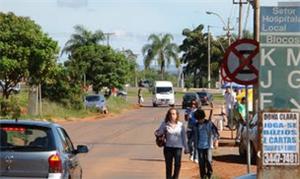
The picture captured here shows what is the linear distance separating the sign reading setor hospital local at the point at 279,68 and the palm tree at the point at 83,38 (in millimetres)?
67772

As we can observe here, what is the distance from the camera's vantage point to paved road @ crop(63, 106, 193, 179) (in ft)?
60.1

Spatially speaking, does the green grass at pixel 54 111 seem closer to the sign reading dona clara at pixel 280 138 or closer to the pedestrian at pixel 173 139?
the pedestrian at pixel 173 139

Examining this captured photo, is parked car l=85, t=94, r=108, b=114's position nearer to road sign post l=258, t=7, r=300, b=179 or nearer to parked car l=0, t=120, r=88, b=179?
parked car l=0, t=120, r=88, b=179

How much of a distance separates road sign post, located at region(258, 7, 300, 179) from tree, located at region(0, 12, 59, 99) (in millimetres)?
28554

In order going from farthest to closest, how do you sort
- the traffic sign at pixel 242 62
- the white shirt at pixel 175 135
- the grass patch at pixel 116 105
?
the grass patch at pixel 116 105, the white shirt at pixel 175 135, the traffic sign at pixel 242 62

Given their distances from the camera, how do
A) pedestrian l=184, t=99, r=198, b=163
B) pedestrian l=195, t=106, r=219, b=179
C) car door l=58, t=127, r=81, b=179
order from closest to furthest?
car door l=58, t=127, r=81, b=179 → pedestrian l=195, t=106, r=219, b=179 → pedestrian l=184, t=99, r=198, b=163

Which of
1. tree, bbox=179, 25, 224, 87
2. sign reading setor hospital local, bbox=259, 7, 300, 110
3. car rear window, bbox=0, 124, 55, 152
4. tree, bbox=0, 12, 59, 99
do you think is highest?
tree, bbox=179, 25, 224, 87

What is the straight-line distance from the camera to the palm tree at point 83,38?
78000 mm

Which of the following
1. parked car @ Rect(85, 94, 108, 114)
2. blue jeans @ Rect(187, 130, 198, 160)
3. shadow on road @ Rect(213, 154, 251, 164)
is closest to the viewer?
blue jeans @ Rect(187, 130, 198, 160)

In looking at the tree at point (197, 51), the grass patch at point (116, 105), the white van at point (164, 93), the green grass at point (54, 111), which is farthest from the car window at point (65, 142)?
the tree at point (197, 51)

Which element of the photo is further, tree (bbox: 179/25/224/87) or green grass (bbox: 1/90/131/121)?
tree (bbox: 179/25/224/87)

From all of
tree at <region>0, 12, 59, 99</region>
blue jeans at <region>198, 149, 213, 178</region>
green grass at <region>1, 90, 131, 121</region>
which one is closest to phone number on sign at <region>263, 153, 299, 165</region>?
blue jeans at <region>198, 149, 213, 178</region>

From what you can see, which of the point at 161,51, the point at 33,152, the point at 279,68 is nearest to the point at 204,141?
the point at 33,152

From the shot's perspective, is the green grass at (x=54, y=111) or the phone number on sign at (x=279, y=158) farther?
the green grass at (x=54, y=111)
